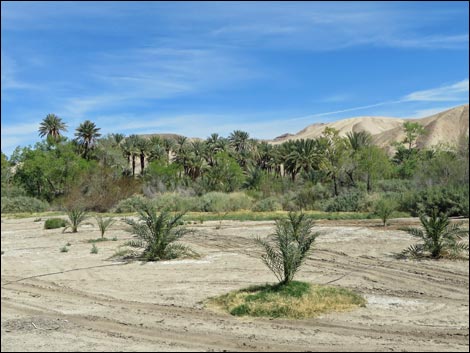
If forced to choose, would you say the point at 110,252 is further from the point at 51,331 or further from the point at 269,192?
the point at 269,192

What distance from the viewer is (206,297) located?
41.4 ft

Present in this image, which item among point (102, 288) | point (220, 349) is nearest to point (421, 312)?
point (220, 349)

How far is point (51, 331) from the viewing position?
9680 mm

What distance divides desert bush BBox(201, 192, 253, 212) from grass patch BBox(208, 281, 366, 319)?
36418 millimetres

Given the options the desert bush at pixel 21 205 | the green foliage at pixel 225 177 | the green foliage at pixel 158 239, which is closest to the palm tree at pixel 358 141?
the green foliage at pixel 225 177

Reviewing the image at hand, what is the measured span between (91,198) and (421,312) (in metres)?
47.9

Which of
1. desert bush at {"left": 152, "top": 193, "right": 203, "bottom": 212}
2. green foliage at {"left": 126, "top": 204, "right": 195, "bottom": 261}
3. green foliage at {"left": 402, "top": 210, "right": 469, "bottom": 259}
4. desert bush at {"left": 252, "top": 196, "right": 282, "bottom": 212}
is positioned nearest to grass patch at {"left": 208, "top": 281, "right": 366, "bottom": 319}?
green foliage at {"left": 402, "top": 210, "right": 469, "bottom": 259}

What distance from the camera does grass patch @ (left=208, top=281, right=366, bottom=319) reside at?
10.9m

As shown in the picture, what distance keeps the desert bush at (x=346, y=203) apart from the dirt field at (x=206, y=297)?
22296mm

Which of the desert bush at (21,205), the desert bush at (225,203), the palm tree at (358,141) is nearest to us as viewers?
the desert bush at (225,203)

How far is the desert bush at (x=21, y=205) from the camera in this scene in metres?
55.2

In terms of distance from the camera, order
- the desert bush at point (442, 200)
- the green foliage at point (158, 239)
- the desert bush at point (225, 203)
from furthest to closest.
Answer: the desert bush at point (225, 203) < the desert bush at point (442, 200) < the green foliage at point (158, 239)

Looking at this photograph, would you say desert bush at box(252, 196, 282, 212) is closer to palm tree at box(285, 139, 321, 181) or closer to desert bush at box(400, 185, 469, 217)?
desert bush at box(400, 185, 469, 217)

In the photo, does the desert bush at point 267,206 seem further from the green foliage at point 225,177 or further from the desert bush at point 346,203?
the green foliage at point 225,177
